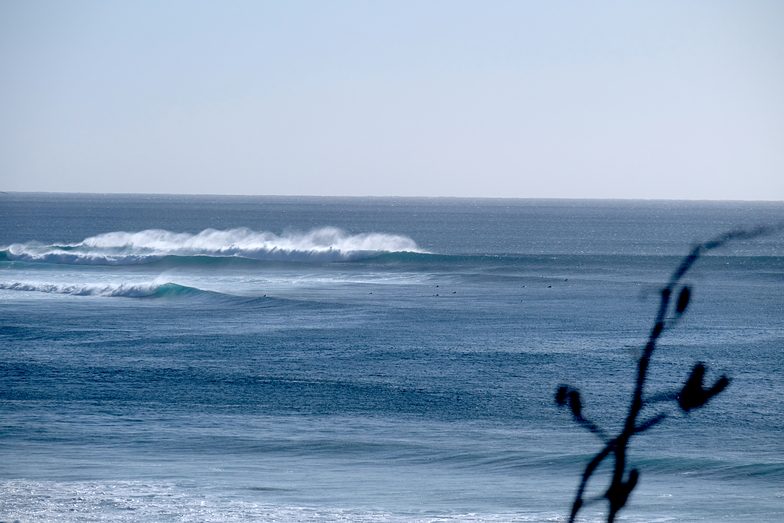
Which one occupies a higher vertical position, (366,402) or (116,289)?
(116,289)

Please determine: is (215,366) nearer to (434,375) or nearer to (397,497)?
(434,375)

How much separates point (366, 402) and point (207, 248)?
51.6 metres

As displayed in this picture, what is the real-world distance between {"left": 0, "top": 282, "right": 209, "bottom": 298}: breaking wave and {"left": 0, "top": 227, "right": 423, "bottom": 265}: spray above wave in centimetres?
1696

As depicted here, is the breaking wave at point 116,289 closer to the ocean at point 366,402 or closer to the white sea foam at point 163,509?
the ocean at point 366,402

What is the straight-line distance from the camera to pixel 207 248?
69000 millimetres

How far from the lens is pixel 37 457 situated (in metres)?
15.0

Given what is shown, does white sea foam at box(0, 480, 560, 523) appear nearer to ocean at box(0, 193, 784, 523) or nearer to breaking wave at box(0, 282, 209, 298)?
ocean at box(0, 193, 784, 523)

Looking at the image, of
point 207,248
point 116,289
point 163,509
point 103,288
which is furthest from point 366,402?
point 207,248

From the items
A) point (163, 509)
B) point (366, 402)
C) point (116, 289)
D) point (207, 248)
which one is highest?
point (207, 248)

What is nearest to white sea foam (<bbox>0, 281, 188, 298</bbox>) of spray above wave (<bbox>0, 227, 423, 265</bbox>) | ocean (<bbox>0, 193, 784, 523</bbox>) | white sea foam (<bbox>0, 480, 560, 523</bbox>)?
ocean (<bbox>0, 193, 784, 523</bbox>)

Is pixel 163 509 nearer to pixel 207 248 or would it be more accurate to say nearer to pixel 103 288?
pixel 103 288

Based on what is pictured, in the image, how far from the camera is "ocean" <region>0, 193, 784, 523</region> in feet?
43.1

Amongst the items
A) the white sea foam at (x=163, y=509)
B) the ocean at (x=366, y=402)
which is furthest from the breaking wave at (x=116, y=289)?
the white sea foam at (x=163, y=509)

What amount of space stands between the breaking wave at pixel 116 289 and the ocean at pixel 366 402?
0.16 metres
